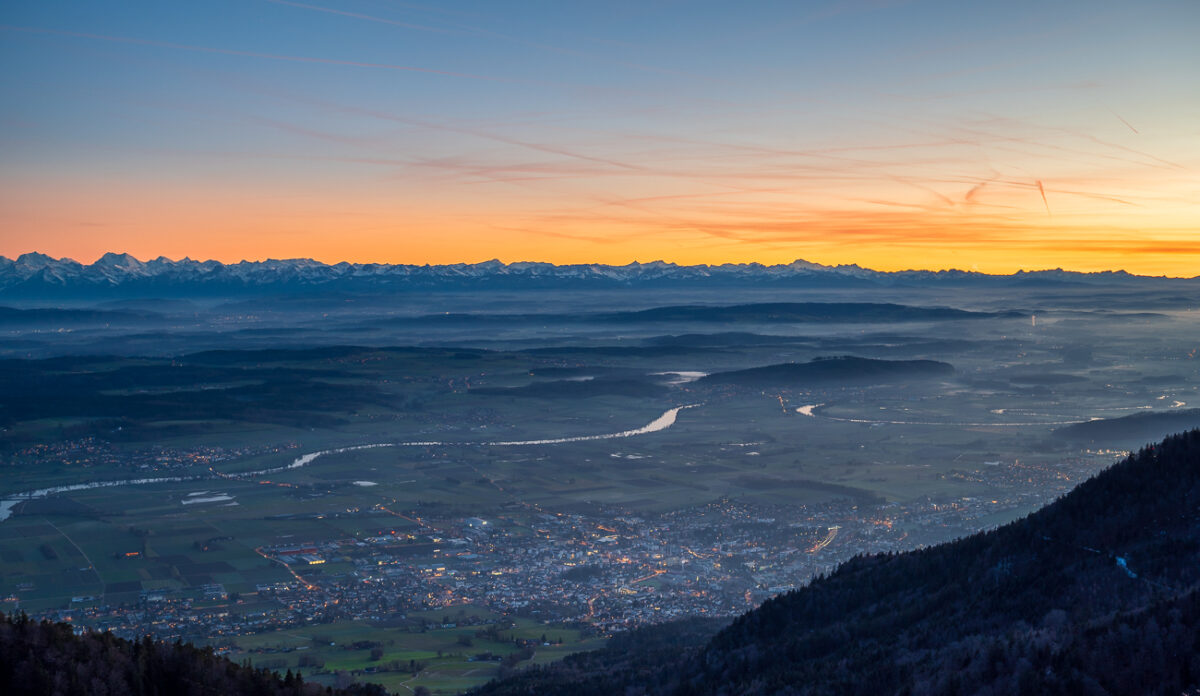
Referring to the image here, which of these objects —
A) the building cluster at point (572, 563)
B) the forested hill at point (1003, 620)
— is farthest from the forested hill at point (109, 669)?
the building cluster at point (572, 563)

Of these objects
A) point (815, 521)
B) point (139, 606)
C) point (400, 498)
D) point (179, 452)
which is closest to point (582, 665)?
point (139, 606)

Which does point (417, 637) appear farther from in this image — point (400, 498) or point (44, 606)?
point (400, 498)

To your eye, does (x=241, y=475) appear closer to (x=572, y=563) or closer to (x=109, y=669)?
(x=572, y=563)

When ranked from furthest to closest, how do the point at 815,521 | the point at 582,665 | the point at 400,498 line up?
the point at 400,498
the point at 815,521
the point at 582,665

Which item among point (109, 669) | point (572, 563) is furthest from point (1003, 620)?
point (572, 563)

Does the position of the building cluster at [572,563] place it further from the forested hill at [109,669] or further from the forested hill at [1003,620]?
the forested hill at [109,669]

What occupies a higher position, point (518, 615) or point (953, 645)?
point (953, 645)
